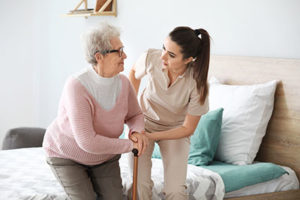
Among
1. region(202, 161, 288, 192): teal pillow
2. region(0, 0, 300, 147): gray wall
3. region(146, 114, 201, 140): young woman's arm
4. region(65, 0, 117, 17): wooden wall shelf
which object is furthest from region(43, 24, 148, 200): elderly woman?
region(65, 0, 117, 17): wooden wall shelf

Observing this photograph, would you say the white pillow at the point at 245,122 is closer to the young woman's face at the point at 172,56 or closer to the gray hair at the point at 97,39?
the young woman's face at the point at 172,56

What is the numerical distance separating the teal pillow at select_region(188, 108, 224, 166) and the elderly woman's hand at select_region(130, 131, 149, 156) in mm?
773

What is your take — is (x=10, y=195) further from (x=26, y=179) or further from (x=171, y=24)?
(x=171, y=24)

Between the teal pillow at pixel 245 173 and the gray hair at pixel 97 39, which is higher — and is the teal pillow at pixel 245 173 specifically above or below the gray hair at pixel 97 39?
below

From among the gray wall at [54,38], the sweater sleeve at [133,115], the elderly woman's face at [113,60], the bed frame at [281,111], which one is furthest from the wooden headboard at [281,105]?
the elderly woman's face at [113,60]

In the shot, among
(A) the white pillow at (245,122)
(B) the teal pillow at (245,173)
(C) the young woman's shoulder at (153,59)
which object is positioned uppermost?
(C) the young woman's shoulder at (153,59)

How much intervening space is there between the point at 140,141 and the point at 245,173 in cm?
89

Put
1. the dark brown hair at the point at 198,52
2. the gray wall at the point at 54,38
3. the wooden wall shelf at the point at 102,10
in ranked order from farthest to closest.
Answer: the wooden wall shelf at the point at 102,10, the gray wall at the point at 54,38, the dark brown hair at the point at 198,52

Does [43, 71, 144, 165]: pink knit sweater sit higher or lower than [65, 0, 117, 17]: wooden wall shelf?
lower

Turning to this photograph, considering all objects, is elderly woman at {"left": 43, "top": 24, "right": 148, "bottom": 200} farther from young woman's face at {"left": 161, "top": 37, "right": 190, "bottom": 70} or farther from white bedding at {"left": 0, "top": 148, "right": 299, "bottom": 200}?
young woman's face at {"left": 161, "top": 37, "right": 190, "bottom": 70}

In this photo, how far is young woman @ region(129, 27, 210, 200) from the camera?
2180 millimetres

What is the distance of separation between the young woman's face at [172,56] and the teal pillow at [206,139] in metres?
0.71

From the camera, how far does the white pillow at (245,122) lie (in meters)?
2.82

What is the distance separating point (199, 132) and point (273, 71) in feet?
2.03
